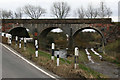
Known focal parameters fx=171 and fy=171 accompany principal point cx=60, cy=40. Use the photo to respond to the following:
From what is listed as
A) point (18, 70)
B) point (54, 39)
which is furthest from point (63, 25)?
point (18, 70)

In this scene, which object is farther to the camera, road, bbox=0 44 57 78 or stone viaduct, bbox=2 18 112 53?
stone viaduct, bbox=2 18 112 53

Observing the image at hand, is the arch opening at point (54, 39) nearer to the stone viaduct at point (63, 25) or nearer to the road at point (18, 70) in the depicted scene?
the stone viaduct at point (63, 25)

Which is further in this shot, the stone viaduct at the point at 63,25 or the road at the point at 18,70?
the stone viaduct at the point at 63,25

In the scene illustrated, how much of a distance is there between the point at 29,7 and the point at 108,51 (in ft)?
145

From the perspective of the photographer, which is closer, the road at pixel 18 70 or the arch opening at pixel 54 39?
the road at pixel 18 70

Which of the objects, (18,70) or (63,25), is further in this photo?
(63,25)

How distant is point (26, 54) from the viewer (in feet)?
29.7

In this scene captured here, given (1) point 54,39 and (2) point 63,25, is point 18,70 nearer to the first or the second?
(2) point 63,25

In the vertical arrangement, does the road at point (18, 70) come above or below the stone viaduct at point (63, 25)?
below

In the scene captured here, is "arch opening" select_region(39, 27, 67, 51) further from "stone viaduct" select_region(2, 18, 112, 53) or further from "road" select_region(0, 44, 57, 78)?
"road" select_region(0, 44, 57, 78)

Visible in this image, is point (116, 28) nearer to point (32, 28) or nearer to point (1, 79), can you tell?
point (32, 28)

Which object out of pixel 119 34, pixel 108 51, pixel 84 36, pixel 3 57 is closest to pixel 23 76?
pixel 3 57

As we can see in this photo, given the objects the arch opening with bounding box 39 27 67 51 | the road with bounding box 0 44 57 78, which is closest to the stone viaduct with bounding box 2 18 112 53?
the arch opening with bounding box 39 27 67 51

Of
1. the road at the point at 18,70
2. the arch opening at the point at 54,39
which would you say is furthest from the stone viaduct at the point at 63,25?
the road at the point at 18,70
